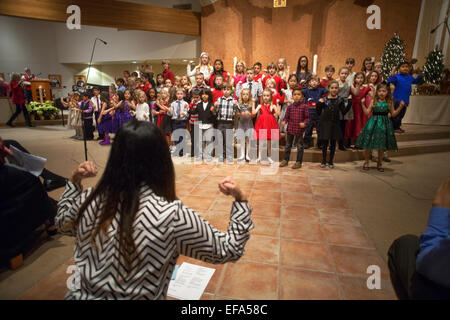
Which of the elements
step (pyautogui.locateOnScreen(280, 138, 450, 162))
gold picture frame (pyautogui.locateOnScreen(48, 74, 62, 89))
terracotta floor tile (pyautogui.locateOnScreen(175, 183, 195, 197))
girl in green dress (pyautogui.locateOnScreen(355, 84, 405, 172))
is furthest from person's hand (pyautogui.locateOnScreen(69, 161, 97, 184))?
gold picture frame (pyautogui.locateOnScreen(48, 74, 62, 89))

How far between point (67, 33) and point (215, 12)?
384 inches

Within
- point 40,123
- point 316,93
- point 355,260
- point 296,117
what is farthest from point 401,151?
point 40,123

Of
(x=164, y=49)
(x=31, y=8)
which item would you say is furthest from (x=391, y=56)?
(x=31, y=8)

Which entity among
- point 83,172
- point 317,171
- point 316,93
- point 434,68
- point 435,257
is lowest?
point 317,171

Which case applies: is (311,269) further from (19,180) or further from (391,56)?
(391,56)

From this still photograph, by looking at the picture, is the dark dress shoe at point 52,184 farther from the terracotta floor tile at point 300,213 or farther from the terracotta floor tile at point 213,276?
the terracotta floor tile at point 300,213

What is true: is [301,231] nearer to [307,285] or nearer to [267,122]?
[307,285]

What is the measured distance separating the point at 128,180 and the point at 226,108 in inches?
158

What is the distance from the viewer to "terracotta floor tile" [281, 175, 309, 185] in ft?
12.8

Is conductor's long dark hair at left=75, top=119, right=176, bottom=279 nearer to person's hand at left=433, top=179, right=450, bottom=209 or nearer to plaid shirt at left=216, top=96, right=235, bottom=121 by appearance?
person's hand at left=433, top=179, right=450, bottom=209

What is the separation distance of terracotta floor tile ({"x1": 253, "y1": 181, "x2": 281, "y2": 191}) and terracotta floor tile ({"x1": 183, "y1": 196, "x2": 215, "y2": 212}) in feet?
2.55

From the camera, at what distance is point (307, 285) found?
5.93 feet

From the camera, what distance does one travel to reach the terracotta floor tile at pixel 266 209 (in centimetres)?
286

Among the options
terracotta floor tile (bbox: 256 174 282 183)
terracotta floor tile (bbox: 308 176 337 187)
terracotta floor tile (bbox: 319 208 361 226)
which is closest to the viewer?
terracotta floor tile (bbox: 319 208 361 226)
